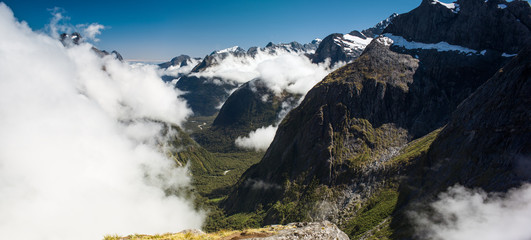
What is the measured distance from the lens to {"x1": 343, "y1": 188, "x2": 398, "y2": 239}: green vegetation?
363 feet

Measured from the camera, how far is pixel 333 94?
188125mm

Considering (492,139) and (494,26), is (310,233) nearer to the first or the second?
(492,139)

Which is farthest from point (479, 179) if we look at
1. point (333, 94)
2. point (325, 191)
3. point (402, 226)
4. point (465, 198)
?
point (333, 94)

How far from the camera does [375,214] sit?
11706 centimetres

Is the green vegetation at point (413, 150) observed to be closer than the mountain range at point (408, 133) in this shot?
No

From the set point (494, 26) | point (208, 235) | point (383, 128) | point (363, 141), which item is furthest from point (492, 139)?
point (494, 26)

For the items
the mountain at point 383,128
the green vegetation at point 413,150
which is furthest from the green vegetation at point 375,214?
the green vegetation at point 413,150

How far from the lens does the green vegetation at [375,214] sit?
110550mm

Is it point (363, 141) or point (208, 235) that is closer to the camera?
point (208, 235)

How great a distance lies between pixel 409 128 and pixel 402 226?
97.9 metres

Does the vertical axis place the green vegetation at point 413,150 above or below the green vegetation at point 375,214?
above

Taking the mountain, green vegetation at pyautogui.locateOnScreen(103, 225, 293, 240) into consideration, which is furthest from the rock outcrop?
the mountain

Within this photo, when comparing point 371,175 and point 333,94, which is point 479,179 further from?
point 333,94

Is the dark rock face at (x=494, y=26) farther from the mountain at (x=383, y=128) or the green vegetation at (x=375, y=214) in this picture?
the green vegetation at (x=375, y=214)
